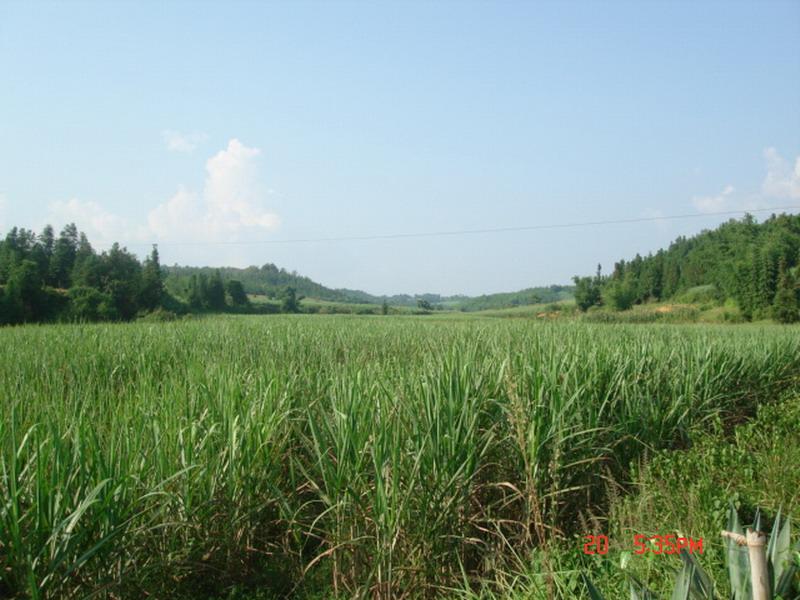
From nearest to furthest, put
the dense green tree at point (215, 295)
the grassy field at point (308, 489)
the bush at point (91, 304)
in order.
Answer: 1. the grassy field at point (308, 489)
2. the bush at point (91, 304)
3. the dense green tree at point (215, 295)

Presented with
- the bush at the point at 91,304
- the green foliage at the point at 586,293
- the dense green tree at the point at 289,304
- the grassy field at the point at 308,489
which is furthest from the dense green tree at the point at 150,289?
the green foliage at the point at 586,293

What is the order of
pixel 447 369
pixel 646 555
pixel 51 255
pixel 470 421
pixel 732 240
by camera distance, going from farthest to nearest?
pixel 732 240, pixel 51 255, pixel 447 369, pixel 470 421, pixel 646 555

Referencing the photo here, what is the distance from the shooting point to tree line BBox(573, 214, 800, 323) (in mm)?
36094

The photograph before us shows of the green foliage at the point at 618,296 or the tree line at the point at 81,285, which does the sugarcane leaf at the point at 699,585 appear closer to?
the tree line at the point at 81,285

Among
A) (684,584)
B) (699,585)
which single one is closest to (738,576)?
(699,585)

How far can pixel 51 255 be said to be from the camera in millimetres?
38312

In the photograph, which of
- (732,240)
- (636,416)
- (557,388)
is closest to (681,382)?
(636,416)

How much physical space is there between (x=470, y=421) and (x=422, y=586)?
0.90 meters

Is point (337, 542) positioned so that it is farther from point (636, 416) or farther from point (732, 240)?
point (732, 240)

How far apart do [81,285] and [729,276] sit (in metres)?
50.1

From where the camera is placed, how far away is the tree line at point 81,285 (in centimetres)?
2762

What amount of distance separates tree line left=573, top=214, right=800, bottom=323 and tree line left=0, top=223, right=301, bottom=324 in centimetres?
3872

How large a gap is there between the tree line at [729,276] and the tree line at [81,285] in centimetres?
3872

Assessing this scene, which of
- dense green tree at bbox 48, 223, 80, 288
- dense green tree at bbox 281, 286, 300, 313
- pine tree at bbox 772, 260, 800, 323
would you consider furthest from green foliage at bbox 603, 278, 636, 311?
dense green tree at bbox 48, 223, 80, 288
